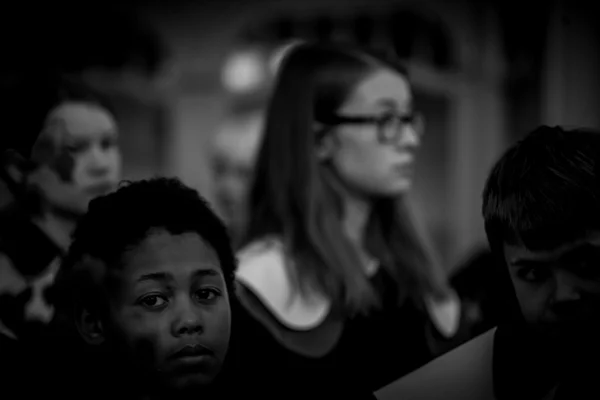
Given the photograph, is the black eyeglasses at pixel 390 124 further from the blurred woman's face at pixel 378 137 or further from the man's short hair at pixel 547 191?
the man's short hair at pixel 547 191

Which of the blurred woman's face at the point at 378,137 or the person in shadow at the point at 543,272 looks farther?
the blurred woman's face at the point at 378,137

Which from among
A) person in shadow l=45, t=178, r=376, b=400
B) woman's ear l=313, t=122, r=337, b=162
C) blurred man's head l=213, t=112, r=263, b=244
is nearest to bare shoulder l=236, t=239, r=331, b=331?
woman's ear l=313, t=122, r=337, b=162

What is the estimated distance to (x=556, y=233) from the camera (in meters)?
0.88

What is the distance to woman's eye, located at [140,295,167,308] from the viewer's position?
906 millimetres

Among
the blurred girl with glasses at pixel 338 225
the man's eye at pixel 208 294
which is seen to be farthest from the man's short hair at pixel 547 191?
the blurred girl with glasses at pixel 338 225

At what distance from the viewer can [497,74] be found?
405 cm

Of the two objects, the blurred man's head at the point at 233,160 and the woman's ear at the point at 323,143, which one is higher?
the blurred man's head at the point at 233,160

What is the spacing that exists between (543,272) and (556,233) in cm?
4

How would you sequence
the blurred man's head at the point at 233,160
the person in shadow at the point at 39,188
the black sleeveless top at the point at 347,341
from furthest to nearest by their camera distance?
the blurred man's head at the point at 233,160
the black sleeveless top at the point at 347,341
the person in shadow at the point at 39,188

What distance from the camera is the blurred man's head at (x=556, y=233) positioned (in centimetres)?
88

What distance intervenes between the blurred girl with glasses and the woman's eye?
1.34 feet

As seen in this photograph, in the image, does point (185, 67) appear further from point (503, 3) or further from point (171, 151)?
point (503, 3)

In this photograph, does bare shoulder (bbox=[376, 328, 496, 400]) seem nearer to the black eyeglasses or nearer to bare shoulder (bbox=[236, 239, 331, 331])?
bare shoulder (bbox=[236, 239, 331, 331])

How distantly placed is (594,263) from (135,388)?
50cm
